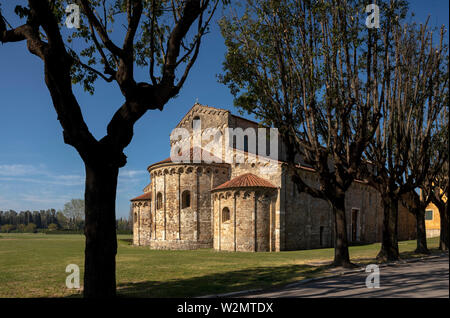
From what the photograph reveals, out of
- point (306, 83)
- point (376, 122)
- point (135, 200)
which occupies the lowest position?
point (135, 200)

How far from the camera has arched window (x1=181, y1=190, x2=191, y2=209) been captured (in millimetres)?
32031

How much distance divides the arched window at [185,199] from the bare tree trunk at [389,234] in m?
17.9

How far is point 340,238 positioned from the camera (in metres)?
16.5

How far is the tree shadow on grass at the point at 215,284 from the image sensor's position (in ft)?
34.0

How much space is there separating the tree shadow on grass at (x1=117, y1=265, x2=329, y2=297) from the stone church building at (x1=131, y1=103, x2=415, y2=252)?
13077 mm

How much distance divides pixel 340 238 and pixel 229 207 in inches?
529

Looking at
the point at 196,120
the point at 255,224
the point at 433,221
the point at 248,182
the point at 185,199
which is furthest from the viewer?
the point at 433,221

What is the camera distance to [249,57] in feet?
56.0

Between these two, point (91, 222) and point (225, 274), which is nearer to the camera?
point (91, 222)

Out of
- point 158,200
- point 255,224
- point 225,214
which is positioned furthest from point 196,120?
point 255,224

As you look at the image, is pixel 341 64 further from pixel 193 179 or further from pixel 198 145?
pixel 198 145

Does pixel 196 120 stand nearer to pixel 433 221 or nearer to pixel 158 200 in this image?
pixel 158 200
